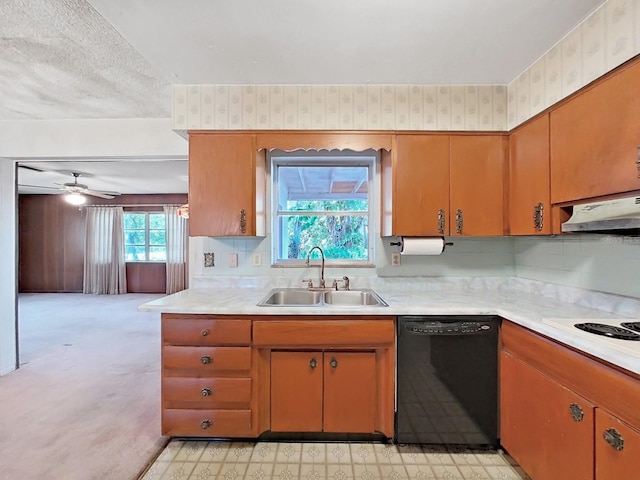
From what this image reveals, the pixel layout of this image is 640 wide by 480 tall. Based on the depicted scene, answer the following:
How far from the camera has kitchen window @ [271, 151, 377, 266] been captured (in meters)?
2.69

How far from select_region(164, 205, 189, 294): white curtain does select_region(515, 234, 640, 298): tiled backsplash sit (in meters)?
6.79

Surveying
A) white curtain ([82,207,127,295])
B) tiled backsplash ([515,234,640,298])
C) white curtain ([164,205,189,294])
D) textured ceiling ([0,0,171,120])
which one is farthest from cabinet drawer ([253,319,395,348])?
white curtain ([82,207,127,295])

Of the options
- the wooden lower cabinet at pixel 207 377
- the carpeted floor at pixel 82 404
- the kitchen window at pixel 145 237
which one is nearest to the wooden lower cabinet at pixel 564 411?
the wooden lower cabinet at pixel 207 377

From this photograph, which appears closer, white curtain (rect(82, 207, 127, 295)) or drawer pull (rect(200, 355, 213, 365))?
drawer pull (rect(200, 355, 213, 365))

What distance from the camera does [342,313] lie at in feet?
6.05

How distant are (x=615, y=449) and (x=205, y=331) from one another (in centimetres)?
189

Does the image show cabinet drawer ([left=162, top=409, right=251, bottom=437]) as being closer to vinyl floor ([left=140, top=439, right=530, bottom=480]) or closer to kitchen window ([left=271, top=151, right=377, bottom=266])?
vinyl floor ([left=140, top=439, right=530, bottom=480])

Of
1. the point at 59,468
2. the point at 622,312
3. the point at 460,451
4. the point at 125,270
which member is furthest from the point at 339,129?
the point at 125,270

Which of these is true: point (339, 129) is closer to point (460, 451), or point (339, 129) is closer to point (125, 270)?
point (460, 451)

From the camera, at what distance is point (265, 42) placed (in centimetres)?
177

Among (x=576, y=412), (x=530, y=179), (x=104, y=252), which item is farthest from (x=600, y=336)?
(x=104, y=252)

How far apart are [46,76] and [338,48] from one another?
2056 millimetres

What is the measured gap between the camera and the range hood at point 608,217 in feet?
4.16

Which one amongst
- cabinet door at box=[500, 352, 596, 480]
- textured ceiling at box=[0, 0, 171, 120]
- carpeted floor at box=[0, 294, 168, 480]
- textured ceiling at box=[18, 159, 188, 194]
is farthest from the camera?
textured ceiling at box=[18, 159, 188, 194]
